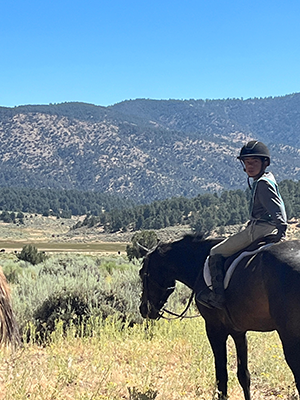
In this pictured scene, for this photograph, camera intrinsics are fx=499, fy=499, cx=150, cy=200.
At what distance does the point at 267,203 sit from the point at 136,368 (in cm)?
294

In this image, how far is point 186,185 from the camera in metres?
182

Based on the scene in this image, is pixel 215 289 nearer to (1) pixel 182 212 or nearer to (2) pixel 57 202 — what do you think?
(1) pixel 182 212

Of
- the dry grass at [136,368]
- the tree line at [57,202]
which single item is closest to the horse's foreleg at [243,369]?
the dry grass at [136,368]

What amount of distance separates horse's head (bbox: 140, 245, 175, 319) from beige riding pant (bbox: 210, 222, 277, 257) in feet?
3.06

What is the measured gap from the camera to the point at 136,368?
21.4 feet

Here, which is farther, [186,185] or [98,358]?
[186,185]

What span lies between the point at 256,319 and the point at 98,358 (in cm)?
263

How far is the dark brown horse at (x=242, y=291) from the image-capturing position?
14.8ft

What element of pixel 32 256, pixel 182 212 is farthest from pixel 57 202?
pixel 32 256

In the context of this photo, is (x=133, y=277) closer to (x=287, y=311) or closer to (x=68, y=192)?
(x=287, y=311)

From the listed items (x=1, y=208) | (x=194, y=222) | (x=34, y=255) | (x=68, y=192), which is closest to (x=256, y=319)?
(x=34, y=255)

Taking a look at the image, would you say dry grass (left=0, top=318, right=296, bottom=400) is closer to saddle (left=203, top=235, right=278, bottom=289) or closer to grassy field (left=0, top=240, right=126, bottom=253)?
saddle (left=203, top=235, right=278, bottom=289)

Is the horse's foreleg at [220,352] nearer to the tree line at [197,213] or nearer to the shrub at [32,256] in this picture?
the shrub at [32,256]

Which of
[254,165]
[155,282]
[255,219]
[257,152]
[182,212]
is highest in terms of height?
[257,152]
